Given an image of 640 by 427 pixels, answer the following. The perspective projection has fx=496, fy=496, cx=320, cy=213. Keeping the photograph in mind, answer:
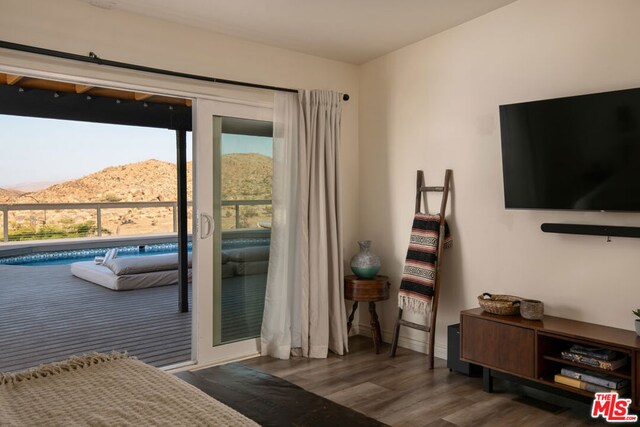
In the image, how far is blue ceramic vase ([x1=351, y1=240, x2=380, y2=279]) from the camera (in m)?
4.20

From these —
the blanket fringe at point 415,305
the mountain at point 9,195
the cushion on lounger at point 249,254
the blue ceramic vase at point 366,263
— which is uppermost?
the mountain at point 9,195

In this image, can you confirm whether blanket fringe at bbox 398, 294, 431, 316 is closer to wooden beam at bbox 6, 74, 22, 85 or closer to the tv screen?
the tv screen

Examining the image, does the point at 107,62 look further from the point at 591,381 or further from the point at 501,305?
the point at 591,381

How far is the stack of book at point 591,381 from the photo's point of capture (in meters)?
2.63

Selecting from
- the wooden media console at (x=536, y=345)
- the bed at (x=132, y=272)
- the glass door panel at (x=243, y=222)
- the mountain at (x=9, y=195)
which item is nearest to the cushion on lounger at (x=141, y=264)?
the bed at (x=132, y=272)

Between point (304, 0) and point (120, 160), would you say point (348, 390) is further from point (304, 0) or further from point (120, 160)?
point (120, 160)

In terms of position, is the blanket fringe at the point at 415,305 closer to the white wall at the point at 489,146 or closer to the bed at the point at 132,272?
the white wall at the point at 489,146

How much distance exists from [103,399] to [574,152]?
2.79 m

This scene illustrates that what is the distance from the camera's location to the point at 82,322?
4984 millimetres

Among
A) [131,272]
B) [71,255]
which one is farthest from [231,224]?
[71,255]

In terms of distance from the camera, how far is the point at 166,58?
354 centimetres

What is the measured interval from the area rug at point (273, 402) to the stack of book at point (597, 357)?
1.70 meters

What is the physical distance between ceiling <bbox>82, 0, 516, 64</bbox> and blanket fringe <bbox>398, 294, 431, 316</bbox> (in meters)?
2.09

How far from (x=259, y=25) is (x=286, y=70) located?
59 cm
